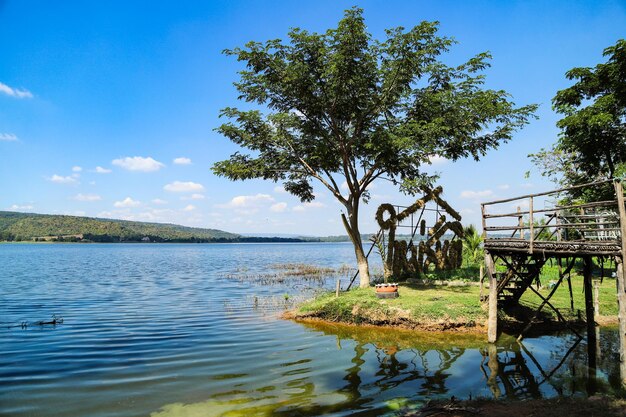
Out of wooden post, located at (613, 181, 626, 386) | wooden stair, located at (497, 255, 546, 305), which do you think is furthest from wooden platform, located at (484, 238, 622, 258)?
wooden stair, located at (497, 255, 546, 305)

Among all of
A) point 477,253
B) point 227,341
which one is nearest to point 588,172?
point 477,253

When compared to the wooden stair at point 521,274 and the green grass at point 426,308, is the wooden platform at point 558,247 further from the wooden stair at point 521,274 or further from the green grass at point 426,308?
the green grass at point 426,308

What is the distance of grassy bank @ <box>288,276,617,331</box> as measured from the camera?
1722cm

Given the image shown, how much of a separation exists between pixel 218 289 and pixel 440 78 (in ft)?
78.0

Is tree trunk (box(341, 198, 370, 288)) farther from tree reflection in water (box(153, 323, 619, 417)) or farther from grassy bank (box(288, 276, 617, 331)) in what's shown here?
tree reflection in water (box(153, 323, 619, 417))

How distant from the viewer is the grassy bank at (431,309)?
17219mm

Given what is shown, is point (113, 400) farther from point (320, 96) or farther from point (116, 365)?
point (320, 96)

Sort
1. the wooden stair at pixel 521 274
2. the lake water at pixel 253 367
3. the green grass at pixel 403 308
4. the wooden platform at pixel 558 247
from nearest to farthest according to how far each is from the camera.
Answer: the lake water at pixel 253 367, the wooden platform at pixel 558 247, the wooden stair at pixel 521 274, the green grass at pixel 403 308

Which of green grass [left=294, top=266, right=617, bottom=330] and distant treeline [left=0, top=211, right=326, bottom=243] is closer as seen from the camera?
green grass [left=294, top=266, right=617, bottom=330]

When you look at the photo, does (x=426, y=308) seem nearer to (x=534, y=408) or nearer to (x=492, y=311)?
(x=492, y=311)

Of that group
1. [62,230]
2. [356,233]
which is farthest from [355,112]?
[62,230]

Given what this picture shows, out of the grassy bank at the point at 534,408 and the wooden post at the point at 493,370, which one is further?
the wooden post at the point at 493,370

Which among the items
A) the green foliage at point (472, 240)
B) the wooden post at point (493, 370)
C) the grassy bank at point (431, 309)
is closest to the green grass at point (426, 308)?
the grassy bank at point (431, 309)

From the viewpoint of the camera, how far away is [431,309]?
701 inches
